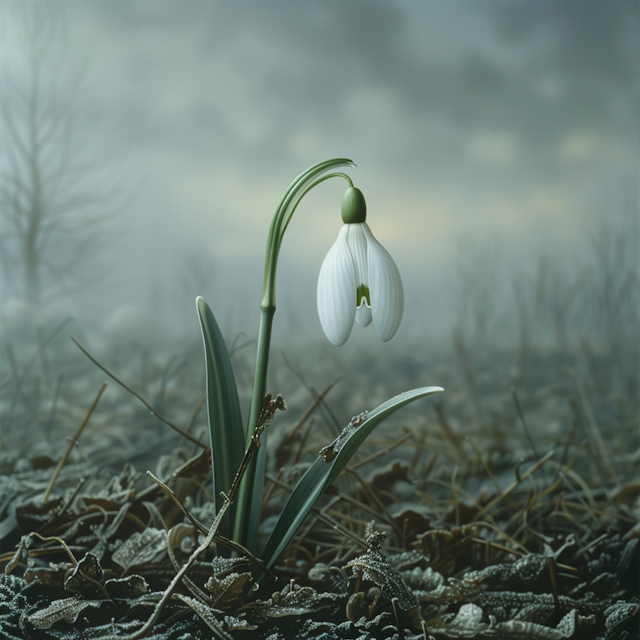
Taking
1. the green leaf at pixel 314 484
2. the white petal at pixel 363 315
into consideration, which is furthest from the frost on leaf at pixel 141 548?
the white petal at pixel 363 315

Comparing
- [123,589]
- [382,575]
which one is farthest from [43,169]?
[382,575]

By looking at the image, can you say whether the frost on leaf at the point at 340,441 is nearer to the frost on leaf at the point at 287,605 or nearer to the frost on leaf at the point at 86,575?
the frost on leaf at the point at 287,605

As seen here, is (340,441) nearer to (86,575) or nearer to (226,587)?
(226,587)

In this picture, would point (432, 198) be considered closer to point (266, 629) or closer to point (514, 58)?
point (514, 58)

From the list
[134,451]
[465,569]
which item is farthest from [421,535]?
[134,451]

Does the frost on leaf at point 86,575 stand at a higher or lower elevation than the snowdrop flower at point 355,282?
lower

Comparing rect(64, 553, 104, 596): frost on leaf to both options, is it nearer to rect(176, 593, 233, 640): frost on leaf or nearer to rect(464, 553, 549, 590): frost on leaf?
rect(176, 593, 233, 640): frost on leaf

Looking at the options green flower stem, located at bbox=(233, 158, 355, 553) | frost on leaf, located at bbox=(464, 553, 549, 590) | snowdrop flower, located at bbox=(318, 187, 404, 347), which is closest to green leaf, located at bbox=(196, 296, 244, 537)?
green flower stem, located at bbox=(233, 158, 355, 553)
